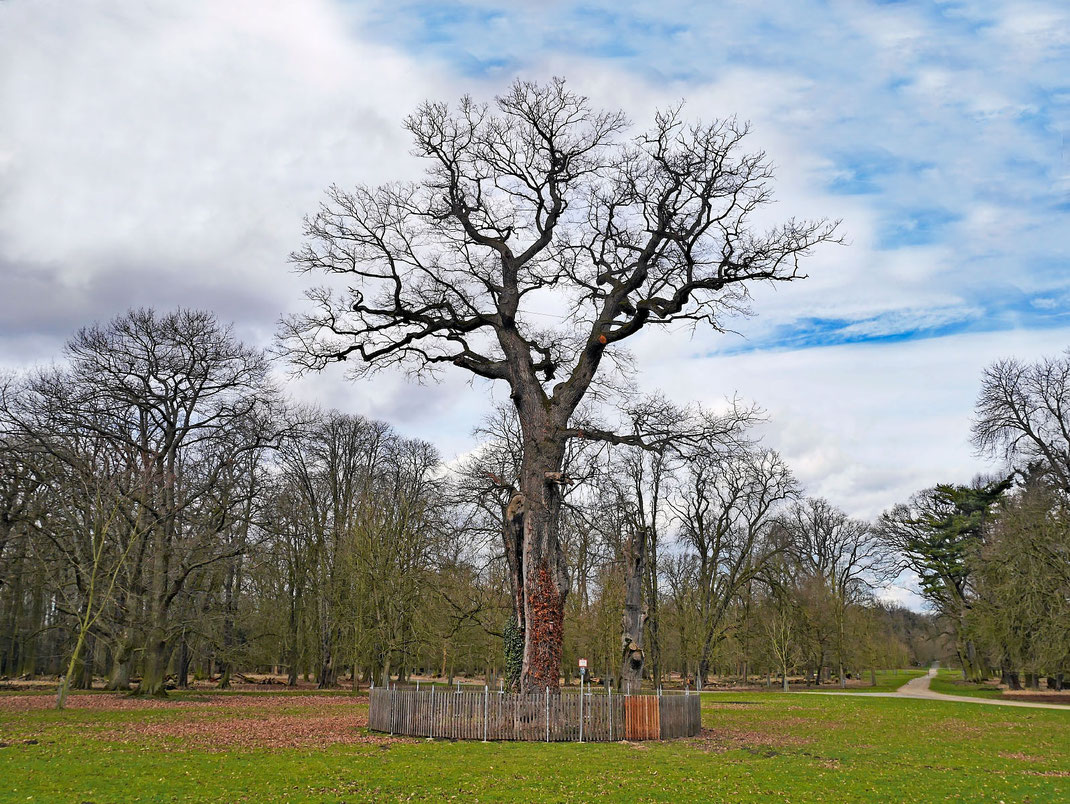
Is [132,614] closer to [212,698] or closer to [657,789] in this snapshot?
[212,698]

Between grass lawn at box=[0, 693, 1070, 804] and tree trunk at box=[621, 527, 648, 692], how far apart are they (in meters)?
2.79

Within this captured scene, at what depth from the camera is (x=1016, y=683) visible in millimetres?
43344

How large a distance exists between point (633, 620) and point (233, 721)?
1250 centimetres

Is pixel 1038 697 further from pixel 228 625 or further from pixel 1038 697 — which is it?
pixel 228 625

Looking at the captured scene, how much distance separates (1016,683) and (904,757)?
34861 mm

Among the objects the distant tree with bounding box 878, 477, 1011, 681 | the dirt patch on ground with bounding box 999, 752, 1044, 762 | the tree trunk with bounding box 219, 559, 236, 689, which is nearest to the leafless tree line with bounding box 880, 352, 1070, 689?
the distant tree with bounding box 878, 477, 1011, 681

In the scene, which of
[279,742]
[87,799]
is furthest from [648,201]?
[87,799]

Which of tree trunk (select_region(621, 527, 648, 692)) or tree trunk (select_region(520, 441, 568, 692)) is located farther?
tree trunk (select_region(621, 527, 648, 692))

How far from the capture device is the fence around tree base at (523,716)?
16984mm

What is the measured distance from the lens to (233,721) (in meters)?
20.2

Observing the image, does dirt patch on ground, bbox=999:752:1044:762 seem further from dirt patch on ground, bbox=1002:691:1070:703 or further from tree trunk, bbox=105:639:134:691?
tree trunk, bbox=105:639:134:691

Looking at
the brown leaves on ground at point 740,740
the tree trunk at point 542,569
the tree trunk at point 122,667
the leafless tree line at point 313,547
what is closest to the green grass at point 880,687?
the leafless tree line at point 313,547

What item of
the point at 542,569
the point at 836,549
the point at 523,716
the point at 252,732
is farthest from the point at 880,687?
the point at 252,732

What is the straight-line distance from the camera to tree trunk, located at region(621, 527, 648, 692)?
80.6 ft
